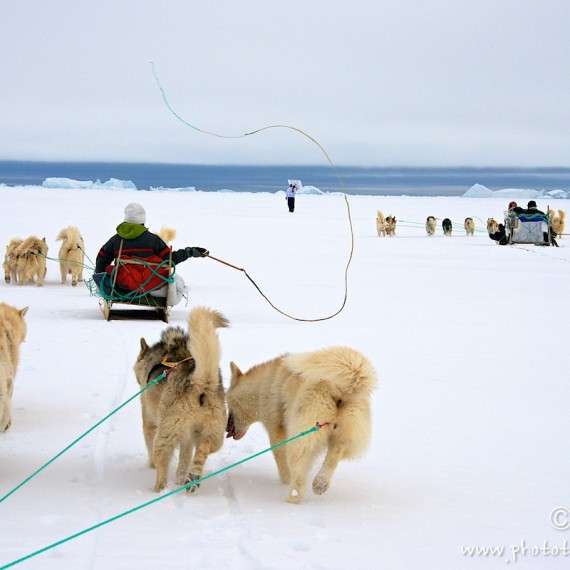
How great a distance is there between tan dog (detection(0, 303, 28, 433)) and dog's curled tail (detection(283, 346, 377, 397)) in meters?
1.56

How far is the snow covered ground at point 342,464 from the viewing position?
10.8 feet

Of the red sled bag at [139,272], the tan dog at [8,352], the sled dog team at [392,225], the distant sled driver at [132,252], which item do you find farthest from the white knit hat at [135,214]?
the sled dog team at [392,225]

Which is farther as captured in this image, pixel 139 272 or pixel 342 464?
pixel 139 272

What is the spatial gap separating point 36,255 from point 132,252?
368cm

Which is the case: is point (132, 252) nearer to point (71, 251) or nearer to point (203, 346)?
point (71, 251)

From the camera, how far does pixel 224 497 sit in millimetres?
3938

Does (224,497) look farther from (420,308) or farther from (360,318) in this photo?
(420,308)

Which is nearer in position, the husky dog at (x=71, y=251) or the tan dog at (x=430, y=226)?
the husky dog at (x=71, y=251)

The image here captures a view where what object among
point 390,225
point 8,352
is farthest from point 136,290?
point 390,225

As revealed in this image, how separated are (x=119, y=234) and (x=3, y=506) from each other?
19.3 feet

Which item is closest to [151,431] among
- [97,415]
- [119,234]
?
[97,415]

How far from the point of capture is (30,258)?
12.4 meters

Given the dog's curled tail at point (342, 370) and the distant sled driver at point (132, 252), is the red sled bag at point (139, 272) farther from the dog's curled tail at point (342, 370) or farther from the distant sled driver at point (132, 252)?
the dog's curled tail at point (342, 370)

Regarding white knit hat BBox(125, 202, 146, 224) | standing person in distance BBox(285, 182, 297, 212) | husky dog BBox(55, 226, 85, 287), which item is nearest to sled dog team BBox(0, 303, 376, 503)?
white knit hat BBox(125, 202, 146, 224)
